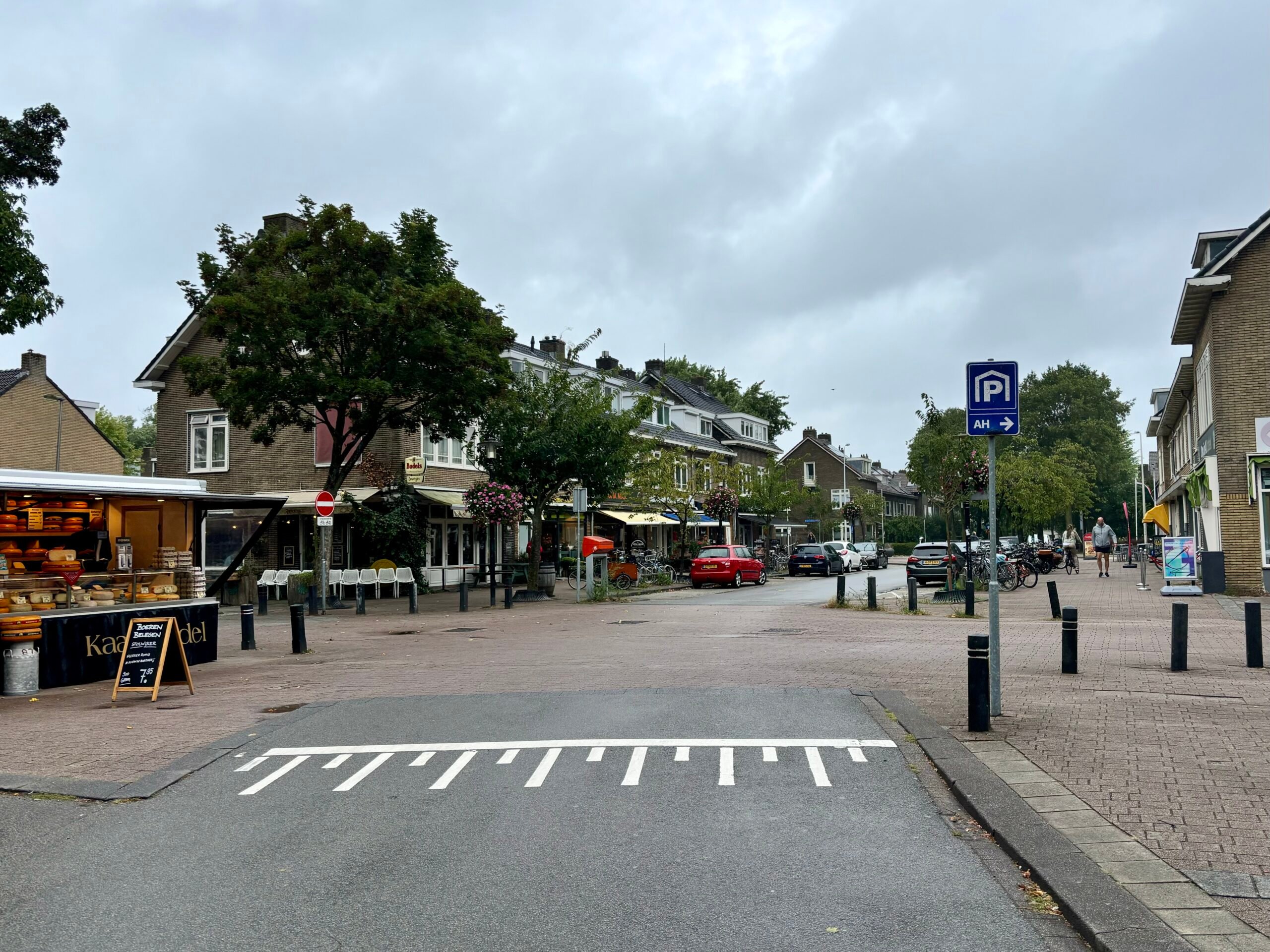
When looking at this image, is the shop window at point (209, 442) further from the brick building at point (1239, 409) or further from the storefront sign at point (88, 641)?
the brick building at point (1239, 409)

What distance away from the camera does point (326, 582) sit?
25766mm

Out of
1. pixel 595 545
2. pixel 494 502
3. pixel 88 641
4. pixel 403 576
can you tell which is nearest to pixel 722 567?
pixel 595 545

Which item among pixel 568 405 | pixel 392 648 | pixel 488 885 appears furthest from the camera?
pixel 568 405

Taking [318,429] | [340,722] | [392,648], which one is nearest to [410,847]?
[340,722]

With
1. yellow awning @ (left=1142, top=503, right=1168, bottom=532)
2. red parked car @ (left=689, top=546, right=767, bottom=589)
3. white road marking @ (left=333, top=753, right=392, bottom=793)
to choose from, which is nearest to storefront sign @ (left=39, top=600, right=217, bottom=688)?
white road marking @ (left=333, top=753, right=392, bottom=793)

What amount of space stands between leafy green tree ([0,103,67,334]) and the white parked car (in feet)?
112

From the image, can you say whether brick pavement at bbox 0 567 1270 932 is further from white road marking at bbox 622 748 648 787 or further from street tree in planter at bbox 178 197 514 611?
street tree in planter at bbox 178 197 514 611

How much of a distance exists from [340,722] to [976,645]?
19.3 feet

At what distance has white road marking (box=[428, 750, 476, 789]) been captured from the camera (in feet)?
24.2

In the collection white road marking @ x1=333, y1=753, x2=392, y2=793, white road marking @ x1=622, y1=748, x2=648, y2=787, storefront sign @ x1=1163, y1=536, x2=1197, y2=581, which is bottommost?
white road marking @ x1=333, y1=753, x2=392, y2=793

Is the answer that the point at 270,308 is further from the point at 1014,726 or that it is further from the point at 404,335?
the point at 1014,726

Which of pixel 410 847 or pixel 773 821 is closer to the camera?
pixel 410 847

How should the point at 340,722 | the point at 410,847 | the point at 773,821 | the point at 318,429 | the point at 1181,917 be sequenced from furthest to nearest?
the point at 318,429 < the point at 340,722 < the point at 773,821 < the point at 410,847 < the point at 1181,917

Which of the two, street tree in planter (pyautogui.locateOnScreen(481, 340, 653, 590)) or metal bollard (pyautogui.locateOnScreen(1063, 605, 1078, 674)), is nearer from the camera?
metal bollard (pyautogui.locateOnScreen(1063, 605, 1078, 674))
